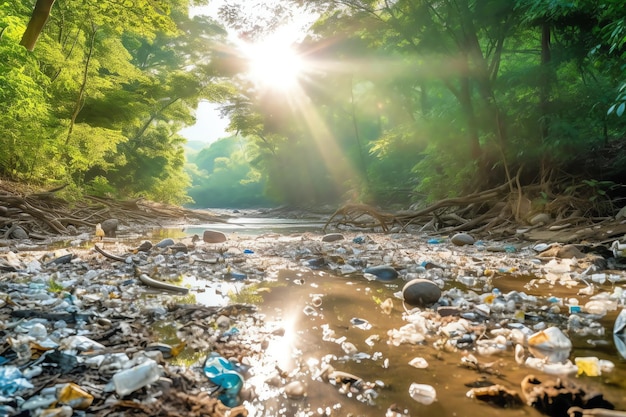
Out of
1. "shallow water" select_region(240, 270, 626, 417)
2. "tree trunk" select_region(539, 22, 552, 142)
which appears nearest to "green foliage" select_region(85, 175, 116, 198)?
"shallow water" select_region(240, 270, 626, 417)

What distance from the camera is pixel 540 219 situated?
7.47 metres

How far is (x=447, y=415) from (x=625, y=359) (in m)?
1.13

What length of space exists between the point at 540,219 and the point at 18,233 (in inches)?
413

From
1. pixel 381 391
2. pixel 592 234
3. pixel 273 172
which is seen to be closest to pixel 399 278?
pixel 381 391

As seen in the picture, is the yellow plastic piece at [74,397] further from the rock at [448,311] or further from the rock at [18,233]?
the rock at [18,233]

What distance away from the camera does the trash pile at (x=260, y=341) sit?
4.58 ft

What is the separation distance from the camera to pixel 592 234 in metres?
5.84

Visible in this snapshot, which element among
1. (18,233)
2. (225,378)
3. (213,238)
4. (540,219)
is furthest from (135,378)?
(540,219)

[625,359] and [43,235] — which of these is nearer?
[625,359]

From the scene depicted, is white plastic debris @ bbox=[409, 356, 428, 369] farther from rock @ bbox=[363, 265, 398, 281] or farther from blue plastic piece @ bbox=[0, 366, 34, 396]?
rock @ bbox=[363, 265, 398, 281]

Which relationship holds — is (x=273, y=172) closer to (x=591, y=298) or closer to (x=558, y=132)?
(x=558, y=132)

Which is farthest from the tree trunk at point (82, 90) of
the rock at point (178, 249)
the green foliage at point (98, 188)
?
the rock at point (178, 249)

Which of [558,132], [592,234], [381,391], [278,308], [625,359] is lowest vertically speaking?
[278,308]

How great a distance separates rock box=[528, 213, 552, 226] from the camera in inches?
292
